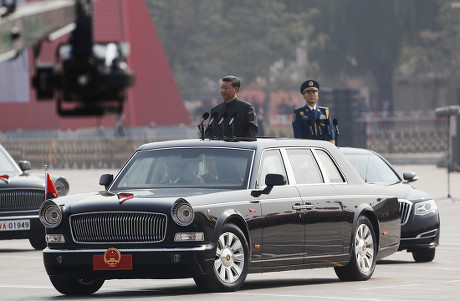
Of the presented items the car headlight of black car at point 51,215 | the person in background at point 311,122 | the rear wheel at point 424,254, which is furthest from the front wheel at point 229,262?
the rear wheel at point 424,254

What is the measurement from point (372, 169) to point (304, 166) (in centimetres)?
345

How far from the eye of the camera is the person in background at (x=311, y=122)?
1474 centimetres

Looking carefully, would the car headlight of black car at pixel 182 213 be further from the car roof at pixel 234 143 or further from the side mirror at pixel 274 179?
the car roof at pixel 234 143

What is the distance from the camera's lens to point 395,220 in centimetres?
1315

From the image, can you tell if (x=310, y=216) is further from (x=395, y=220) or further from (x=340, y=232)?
A: (x=395, y=220)

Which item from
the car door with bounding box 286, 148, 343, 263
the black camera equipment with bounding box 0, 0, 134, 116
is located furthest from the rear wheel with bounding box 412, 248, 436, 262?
the black camera equipment with bounding box 0, 0, 134, 116

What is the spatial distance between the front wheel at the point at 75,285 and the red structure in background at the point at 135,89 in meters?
44.3

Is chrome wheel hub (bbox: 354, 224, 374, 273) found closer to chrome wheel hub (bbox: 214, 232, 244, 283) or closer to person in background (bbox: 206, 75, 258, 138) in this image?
person in background (bbox: 206, 75, 258, 138)

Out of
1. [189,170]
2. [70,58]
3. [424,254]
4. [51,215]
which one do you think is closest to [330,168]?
[189,170]

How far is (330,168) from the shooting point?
12664 millimetres

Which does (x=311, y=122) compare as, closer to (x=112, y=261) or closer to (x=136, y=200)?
(x=136, y=200)

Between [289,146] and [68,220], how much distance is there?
2.34 m

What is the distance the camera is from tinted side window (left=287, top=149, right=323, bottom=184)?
12.2m

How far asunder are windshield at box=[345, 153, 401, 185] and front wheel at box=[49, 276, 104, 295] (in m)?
4.86
